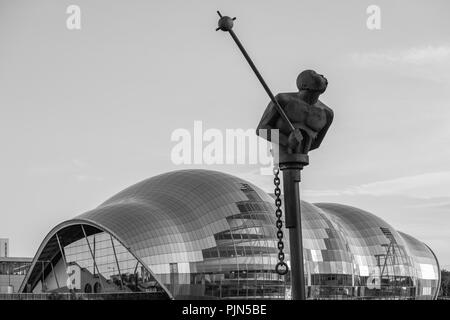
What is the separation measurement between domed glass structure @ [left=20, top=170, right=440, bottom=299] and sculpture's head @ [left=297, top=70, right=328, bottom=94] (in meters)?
35.1

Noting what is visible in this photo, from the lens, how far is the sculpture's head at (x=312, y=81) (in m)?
6.13

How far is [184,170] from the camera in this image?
48500 mm

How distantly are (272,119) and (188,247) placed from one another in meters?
36.6

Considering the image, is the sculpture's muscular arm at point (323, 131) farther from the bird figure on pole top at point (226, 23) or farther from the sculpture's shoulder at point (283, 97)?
the bird figure on pole top at point (226, 23)

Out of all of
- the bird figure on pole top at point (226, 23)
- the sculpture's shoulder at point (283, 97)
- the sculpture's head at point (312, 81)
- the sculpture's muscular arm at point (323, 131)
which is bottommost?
the sculpture's muscular arm at point (323, 131)

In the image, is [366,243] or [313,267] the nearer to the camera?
[313,267]

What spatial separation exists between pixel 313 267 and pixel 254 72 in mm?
44646

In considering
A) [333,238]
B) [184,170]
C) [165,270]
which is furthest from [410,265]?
[165,270]

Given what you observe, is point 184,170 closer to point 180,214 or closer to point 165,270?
point 180,214

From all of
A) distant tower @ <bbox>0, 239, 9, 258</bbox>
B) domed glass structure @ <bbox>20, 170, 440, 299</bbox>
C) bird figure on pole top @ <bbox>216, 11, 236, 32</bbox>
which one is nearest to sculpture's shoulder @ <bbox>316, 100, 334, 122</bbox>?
bird figure on pole top @ <bbox>216, 11, 236, 32</bbox>

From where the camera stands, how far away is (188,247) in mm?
42344

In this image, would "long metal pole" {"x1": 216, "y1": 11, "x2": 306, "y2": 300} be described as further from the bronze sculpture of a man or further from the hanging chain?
the hanging chain

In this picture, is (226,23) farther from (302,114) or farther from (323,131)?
(323,131)

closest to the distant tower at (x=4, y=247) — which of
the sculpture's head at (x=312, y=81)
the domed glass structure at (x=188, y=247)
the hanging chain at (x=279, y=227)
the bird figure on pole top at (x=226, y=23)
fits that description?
the domed glass structure at (x=188, y=247)
